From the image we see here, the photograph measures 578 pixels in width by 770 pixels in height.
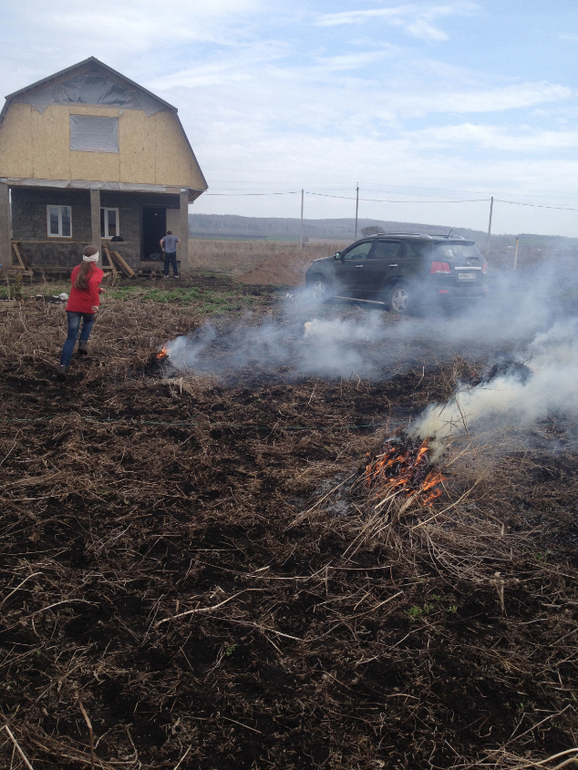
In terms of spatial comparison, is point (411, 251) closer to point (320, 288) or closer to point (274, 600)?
point (320, 288)

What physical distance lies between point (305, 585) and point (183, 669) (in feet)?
2.98

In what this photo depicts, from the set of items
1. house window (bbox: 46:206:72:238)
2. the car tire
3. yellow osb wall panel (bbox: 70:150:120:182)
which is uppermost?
yellow osb wall panel (bbox: 70:150:120:182)

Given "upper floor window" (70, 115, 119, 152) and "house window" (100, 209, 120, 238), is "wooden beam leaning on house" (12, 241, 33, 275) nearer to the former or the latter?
"house window" (100, 209, 120, 238)

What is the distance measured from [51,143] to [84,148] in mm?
1055

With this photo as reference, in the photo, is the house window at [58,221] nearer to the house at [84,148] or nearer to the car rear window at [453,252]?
the house at [84,148]

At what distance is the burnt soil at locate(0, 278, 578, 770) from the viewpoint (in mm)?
2359

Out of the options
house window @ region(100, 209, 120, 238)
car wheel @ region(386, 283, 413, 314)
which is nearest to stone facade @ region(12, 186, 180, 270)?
house window @ region(100, 209, 120, 238)

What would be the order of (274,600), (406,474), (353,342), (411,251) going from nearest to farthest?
(274,600) → (406,474) → (353,342) → (411,251)

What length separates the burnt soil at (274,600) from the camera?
2.36m

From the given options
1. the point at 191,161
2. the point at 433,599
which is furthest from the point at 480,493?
the point at 191,161

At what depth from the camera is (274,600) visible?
3.20m

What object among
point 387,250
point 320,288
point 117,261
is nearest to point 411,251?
point 387,250

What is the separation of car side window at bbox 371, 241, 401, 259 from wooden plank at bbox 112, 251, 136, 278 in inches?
447

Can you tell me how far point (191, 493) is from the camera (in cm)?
443
